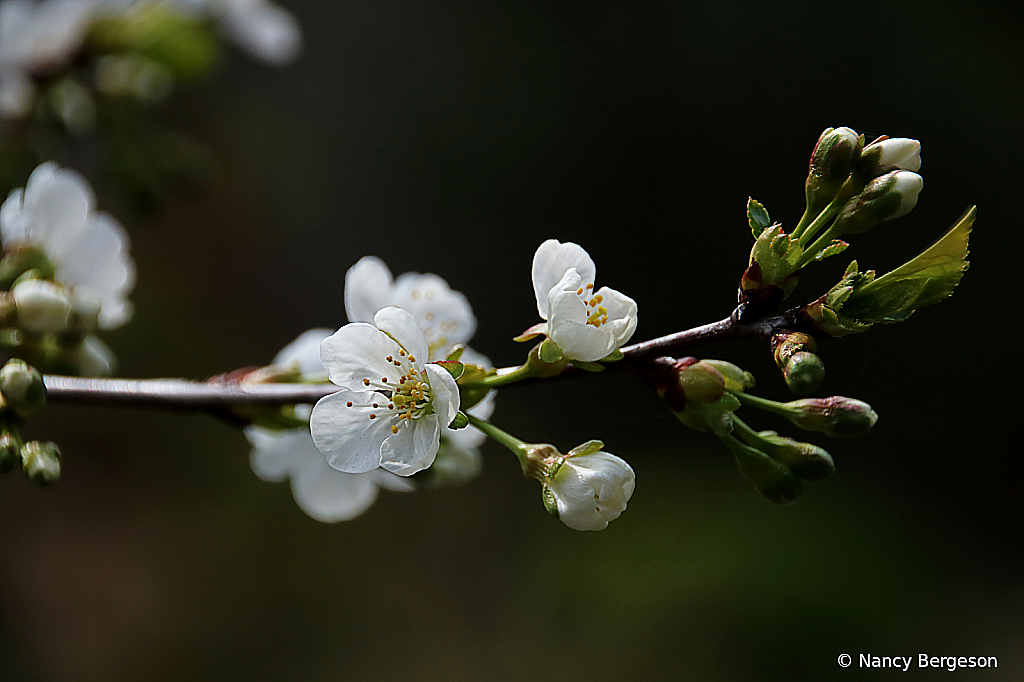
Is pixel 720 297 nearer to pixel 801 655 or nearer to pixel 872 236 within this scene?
Answer: pixel 872 236

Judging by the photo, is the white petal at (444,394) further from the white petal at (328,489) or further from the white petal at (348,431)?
the white petal at (328,489)

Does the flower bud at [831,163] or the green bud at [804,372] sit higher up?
the flower bud at [831,163]

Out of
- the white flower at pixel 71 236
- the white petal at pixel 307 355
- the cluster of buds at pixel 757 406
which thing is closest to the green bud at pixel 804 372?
the cluster of buds at pixel 757 406

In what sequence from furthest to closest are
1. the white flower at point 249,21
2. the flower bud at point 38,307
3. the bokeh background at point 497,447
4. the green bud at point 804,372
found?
the bokeh background at point 497,447, the white flower at point 249,21, the flower bud at point 38,307, the green bud at point 804,372

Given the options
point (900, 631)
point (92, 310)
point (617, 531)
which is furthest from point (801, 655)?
point (92, 310)

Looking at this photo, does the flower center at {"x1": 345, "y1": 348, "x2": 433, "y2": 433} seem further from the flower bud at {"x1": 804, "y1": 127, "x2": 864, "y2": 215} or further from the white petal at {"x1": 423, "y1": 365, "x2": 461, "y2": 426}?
the flower bud at {"x1": 804, "y1": 127, "x2": 864, "y2": 215}

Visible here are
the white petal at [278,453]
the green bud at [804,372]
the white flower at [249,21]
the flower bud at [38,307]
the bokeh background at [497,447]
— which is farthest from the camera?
the bokeh background at [497,447]

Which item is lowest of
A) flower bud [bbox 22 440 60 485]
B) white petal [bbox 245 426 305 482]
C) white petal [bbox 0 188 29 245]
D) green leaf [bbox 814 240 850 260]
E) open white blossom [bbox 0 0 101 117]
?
flower bud [bbox 22 440 60 485]

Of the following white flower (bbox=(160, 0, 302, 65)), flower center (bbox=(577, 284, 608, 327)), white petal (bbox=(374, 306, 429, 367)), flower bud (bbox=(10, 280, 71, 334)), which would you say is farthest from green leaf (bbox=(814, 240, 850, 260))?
white flower (bbox=(160, 0, 302, 65))
